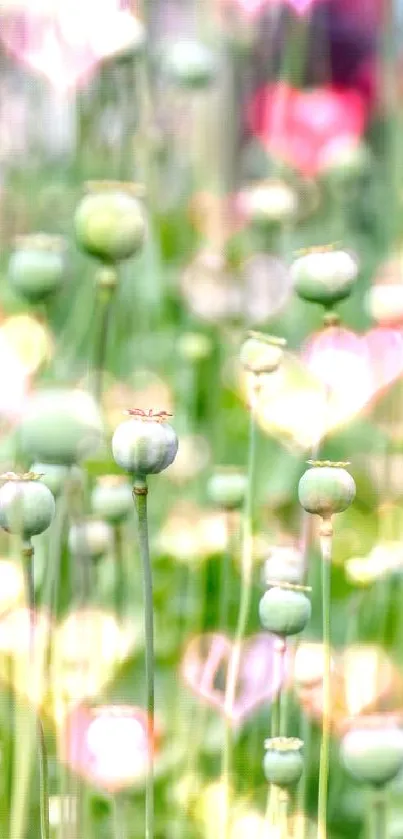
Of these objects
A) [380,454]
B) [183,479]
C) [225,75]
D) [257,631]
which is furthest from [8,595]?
[225,75]

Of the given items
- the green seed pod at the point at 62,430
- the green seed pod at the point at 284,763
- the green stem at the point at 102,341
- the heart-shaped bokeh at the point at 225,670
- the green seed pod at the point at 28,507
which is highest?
the green stem at the point at 102,341

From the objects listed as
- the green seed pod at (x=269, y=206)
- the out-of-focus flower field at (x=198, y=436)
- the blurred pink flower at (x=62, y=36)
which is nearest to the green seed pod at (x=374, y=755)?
the out-of-focus flower field at (x=198, y=436)

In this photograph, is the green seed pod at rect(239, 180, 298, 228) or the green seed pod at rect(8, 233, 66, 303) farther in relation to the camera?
the green seed pod at rect(239, 180, 298, 228)

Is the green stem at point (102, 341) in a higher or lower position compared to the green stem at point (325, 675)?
higher

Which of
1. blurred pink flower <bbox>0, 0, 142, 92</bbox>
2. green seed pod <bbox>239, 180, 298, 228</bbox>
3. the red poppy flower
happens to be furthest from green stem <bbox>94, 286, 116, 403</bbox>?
the red poppy flower

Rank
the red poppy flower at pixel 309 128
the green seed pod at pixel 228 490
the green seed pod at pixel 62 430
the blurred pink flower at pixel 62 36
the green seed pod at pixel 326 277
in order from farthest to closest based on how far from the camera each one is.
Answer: the red poppy flower at pixel 309 128
the blurred pink flower at pixel 62 36
the green seed pod at pixel 228 490
the green seed pod at pixel 326 277
the green seed pod at pixel 62 430

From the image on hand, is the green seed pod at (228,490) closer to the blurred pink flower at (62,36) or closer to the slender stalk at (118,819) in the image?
the slender stalk at (118,819)

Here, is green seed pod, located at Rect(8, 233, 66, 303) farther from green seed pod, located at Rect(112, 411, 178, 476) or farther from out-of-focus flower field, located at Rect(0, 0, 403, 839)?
green seed pod, located at Rect(112, 411, 178, 476)

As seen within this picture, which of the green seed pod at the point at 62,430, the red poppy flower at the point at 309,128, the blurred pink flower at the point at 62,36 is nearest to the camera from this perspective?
the green seed pod at the point at 62,430
